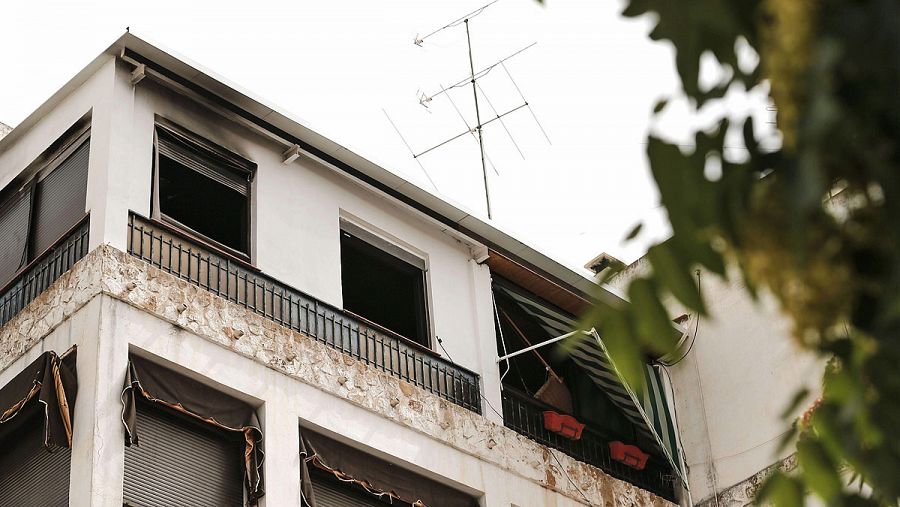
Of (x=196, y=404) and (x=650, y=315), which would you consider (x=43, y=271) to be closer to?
(x=196, y=404)

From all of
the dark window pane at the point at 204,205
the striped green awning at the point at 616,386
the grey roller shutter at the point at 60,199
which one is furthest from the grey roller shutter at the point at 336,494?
the striped green awning at the point at 616,386

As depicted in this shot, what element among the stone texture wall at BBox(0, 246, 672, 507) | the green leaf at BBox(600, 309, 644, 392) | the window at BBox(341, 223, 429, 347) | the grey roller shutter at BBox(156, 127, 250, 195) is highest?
the grey roller shutter at BBox(156, 127, 250, 195)

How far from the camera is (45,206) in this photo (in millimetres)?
14125

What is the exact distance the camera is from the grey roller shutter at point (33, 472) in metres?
11.8

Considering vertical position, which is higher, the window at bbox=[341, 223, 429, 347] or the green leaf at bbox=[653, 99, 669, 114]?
the window at bbox=[341, 223, 429, 347]

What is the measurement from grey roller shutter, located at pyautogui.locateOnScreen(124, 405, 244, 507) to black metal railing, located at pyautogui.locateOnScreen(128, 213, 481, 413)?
144 cm

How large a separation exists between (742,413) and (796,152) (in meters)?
15.3

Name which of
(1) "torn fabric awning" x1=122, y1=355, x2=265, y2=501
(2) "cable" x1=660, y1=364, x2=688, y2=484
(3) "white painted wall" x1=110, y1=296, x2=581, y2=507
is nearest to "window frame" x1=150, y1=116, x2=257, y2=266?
(3) "white painted wall" x1=110, y1=296, x2=581, y2=507

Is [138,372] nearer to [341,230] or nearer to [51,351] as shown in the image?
[51,351]

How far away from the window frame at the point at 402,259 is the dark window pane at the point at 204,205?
4.64ft

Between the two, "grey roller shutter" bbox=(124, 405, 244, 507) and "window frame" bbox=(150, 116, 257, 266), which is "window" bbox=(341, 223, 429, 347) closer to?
"window frame" bbox=(150, 116, 257, 266)

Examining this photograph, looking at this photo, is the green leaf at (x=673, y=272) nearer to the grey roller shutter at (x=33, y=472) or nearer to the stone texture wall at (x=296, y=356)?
the grey roller shutter at (x=33, y=472)

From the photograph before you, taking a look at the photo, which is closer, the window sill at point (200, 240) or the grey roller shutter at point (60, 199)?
the window sill at point (200, 240)

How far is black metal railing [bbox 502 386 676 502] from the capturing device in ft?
52.3
